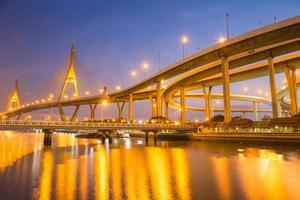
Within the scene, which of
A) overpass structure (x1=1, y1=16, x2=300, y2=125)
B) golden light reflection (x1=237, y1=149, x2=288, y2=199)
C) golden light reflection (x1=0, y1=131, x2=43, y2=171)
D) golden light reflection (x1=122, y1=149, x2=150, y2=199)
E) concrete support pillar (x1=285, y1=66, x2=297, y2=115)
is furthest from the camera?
concrete support pillar (x1=285, y1=66, x2=297, y2=115)

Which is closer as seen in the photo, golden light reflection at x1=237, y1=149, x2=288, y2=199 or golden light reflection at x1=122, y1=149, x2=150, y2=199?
golden light reflection at x1=122, y1=149, x2=150, y2=199

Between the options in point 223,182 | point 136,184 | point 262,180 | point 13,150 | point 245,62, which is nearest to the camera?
point 136,184

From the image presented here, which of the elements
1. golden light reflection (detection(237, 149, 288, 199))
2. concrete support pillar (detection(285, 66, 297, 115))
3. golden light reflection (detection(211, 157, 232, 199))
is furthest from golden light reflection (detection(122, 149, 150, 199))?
concrete support pillar (detection(285, 66, 297, 115))

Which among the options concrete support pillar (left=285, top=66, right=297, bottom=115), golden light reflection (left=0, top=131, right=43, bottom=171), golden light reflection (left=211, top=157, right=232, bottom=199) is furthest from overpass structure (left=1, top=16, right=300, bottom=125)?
golden light reflection (left=211, top=157, right=232, bottom=199)

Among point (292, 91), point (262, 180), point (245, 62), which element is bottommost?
point (262, 180)

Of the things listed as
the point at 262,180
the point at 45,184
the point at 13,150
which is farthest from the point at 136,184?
the point at 13,150

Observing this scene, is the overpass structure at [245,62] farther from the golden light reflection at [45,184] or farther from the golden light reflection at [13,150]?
the golden light reflection at [45,184]

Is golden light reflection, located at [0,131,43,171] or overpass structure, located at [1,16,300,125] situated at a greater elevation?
overpass structure, located at [1,16,300,125]

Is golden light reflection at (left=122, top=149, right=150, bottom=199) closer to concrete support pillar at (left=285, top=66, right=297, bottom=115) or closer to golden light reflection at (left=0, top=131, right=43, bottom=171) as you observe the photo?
golden light reflection at (left=0, top=131, right=43, bottom=171)

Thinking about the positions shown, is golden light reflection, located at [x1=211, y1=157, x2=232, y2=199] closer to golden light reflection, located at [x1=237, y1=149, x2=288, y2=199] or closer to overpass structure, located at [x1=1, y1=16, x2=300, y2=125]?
golden light reflection, located at [x1=237, y1=149, x2=288, y2=199]

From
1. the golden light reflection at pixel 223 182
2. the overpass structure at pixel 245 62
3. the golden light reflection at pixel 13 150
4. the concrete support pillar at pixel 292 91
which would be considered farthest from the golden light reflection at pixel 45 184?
the concrete support pillar at pixel 292 91

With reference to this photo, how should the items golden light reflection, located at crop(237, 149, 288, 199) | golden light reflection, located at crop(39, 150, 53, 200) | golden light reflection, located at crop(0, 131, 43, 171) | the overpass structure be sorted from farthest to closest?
1. the overpass structure
2. golden light reflection, located at crop(0, 131, 43, 171)
3. golden light reflection, located at crop(39, 150, 53, 200)
4. golden light reflection, located at crop(237, 149, 288, 199)

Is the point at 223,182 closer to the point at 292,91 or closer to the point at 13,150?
the point at 13,150

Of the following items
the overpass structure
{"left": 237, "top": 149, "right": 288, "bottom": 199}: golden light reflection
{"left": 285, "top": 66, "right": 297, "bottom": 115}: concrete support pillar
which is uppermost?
the overpass structure
